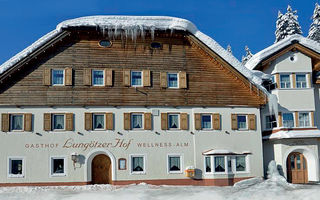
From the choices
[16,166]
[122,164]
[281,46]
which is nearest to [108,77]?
[122,164]

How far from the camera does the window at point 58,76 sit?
20.6 metres

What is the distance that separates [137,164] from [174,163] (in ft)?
7.18

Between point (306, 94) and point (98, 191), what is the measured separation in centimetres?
1417

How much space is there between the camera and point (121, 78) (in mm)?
21125

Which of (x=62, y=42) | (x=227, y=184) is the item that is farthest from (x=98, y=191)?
(x=62, y=42)

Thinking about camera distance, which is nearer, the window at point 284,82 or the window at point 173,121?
the window at point 173,121

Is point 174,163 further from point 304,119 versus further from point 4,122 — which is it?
point 4,122

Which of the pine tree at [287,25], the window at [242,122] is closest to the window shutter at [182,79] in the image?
the window at [242,122]

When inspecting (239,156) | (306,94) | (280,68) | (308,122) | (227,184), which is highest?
(280,68)

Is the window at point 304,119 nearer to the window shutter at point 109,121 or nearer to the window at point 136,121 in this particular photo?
the window at point 136,121

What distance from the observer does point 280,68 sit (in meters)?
22.8

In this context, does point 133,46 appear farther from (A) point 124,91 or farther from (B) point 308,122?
(B) point 308,122

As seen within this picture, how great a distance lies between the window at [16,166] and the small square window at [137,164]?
6130 mm

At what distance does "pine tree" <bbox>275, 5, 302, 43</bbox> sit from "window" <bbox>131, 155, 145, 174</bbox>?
27.4 metres
